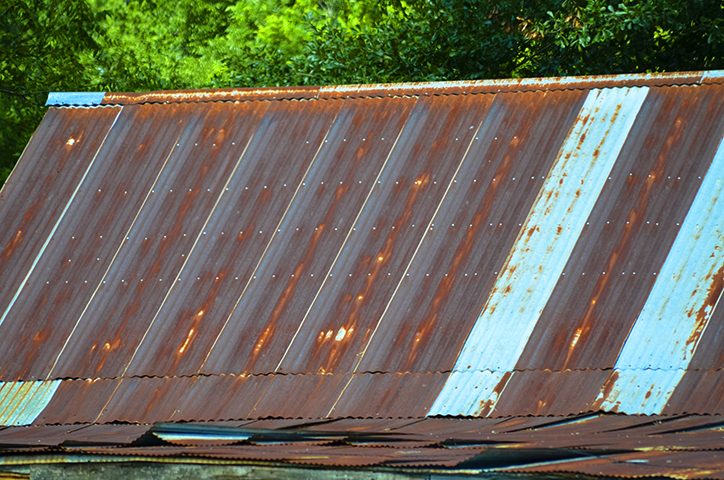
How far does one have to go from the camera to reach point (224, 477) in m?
5.88

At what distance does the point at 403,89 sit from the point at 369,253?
2.21 meters

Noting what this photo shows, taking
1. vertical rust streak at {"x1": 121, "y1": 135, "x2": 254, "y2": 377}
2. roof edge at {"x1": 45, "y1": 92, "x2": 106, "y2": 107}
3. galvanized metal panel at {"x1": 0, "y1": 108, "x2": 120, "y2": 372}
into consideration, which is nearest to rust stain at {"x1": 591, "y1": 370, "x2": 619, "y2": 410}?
vertical rust streak at {"x1": 121, "y1": 135, "x2": 254, "y2": 377}

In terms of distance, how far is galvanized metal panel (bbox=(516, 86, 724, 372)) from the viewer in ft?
21.0

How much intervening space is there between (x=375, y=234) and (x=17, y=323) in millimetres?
3578

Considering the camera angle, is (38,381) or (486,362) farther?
(38,381)

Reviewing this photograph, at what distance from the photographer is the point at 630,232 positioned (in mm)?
7008

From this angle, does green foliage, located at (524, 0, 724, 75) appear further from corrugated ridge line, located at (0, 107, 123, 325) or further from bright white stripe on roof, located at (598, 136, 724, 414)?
corrugated ridge line, located at (0, 107, 123, 325)

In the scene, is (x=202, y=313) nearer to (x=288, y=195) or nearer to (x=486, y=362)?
(x=288, y=195)

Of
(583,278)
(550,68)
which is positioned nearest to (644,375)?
(583,278)

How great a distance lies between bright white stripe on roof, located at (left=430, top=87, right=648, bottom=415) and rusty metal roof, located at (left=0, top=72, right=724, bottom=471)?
0.9 inches

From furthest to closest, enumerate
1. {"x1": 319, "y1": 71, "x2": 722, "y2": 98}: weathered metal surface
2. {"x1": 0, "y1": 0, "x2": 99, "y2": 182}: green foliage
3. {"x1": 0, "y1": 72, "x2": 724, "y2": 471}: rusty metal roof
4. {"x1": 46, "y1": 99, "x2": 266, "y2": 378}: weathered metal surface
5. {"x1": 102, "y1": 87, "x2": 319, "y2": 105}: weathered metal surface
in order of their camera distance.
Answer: {"x1": 0, "y1": 0, "x2": 99, "y2": 182}: green foliage → {"x1": 102, "y1": 87, "x2": 319, "y2": 105}: weathered metal surface → {"x1": 319, "y1": 71, "x2": 722, "y2": 98}: weathered metal surface → {"x1": 46, "y1": 99, "x2": 266, "y2": 378}: weathered metal surface → {"x1": 0, "y1": 72, "x2": 724, "y2": 471}: rusty metal roof

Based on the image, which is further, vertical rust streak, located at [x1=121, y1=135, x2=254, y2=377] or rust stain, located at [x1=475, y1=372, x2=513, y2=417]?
vertical rust streak, located at [x1=121, y1=135, x2=254, y2=377]

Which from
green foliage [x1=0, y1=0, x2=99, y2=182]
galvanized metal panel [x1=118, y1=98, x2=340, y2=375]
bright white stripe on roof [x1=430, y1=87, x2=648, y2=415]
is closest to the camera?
bright white stripe on roof [x1=430, y1=87, x2=648, y2=415]

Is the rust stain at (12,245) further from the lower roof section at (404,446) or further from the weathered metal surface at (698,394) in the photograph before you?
the weathered metal surface at (698,394)
